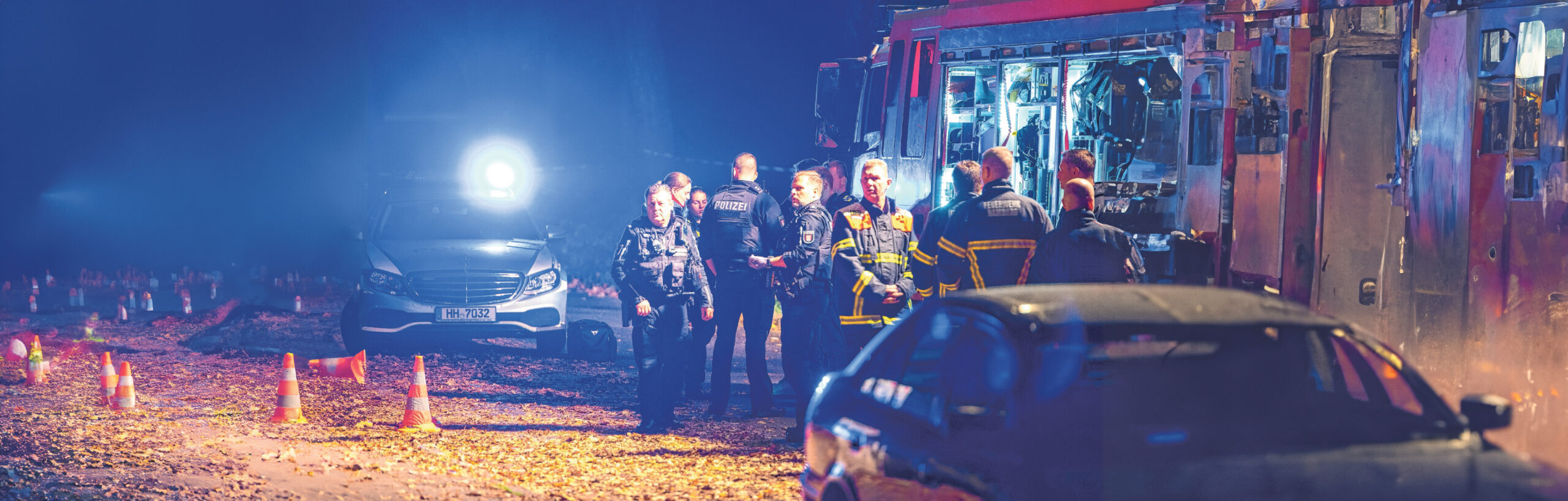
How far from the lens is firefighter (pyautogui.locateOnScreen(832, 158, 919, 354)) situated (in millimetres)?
7227

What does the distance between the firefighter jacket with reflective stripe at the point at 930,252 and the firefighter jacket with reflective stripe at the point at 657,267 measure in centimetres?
183

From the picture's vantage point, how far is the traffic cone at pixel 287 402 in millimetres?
8453

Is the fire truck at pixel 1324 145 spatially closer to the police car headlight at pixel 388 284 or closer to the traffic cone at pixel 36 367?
the police car headlight at pixel 388 284

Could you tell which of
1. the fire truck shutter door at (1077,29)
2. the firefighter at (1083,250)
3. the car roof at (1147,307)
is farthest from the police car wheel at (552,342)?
the car roof at (1147,307)

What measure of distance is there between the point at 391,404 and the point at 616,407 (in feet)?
5.34

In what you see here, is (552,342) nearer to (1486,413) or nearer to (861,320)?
(861,320)

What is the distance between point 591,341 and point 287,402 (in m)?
3.94

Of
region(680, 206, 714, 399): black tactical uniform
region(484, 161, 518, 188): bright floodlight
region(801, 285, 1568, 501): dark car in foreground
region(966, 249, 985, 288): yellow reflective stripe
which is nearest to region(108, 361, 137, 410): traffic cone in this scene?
region(680, 206, 714, 399): black tactical uniform

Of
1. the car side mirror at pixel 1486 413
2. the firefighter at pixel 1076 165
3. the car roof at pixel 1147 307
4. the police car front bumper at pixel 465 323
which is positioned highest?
the firefighter at pixel 1076 165

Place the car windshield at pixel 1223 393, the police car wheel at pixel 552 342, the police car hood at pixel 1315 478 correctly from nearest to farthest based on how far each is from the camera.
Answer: the police car hood at pixel 1315 478
the car windshield at pixel 1223 393
the police car wheel at pixel 552 342

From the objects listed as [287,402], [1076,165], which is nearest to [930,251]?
[1076,165]

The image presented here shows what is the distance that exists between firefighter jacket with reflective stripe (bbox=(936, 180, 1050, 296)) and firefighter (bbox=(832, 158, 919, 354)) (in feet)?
1.80

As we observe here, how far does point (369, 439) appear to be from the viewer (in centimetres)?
787

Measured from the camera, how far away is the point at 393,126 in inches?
974
